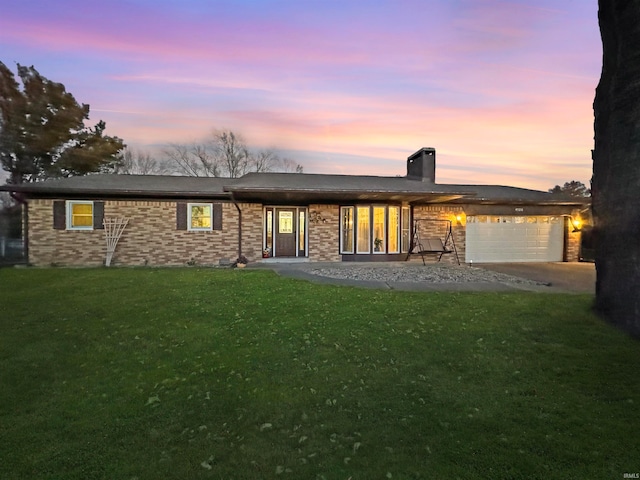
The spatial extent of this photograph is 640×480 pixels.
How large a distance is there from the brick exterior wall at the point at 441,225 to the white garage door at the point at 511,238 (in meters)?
0.34

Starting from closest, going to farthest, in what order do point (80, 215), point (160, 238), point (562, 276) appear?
point (562, 276)
point (80, 215)
point (160, 238)

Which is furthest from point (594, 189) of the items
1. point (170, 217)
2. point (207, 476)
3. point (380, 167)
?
point (380, 167)

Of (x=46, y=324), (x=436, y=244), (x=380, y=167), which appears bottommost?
(x=46, y=324)

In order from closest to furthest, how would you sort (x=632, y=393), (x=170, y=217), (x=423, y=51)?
(x=632, y=393), (x=423, y=51), (x=170, y=217)

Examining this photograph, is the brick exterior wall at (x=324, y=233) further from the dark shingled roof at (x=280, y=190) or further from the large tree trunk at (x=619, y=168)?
the large tree trunk at (x=619, y=168)

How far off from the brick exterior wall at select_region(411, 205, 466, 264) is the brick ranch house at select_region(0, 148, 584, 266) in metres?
0.04

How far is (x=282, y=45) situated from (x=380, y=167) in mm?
14410

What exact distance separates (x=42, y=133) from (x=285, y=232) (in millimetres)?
19584

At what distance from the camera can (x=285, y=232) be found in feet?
43.0

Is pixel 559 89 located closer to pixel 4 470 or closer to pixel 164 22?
pixel 164 22

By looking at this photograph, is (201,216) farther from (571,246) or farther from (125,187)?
(571,246)

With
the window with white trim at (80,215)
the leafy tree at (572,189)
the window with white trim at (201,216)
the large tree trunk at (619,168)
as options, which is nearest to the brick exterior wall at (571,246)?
the large tree trunk at (619,168)

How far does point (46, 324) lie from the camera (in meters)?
5.03

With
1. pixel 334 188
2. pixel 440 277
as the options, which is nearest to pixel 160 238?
pixel 334 188
